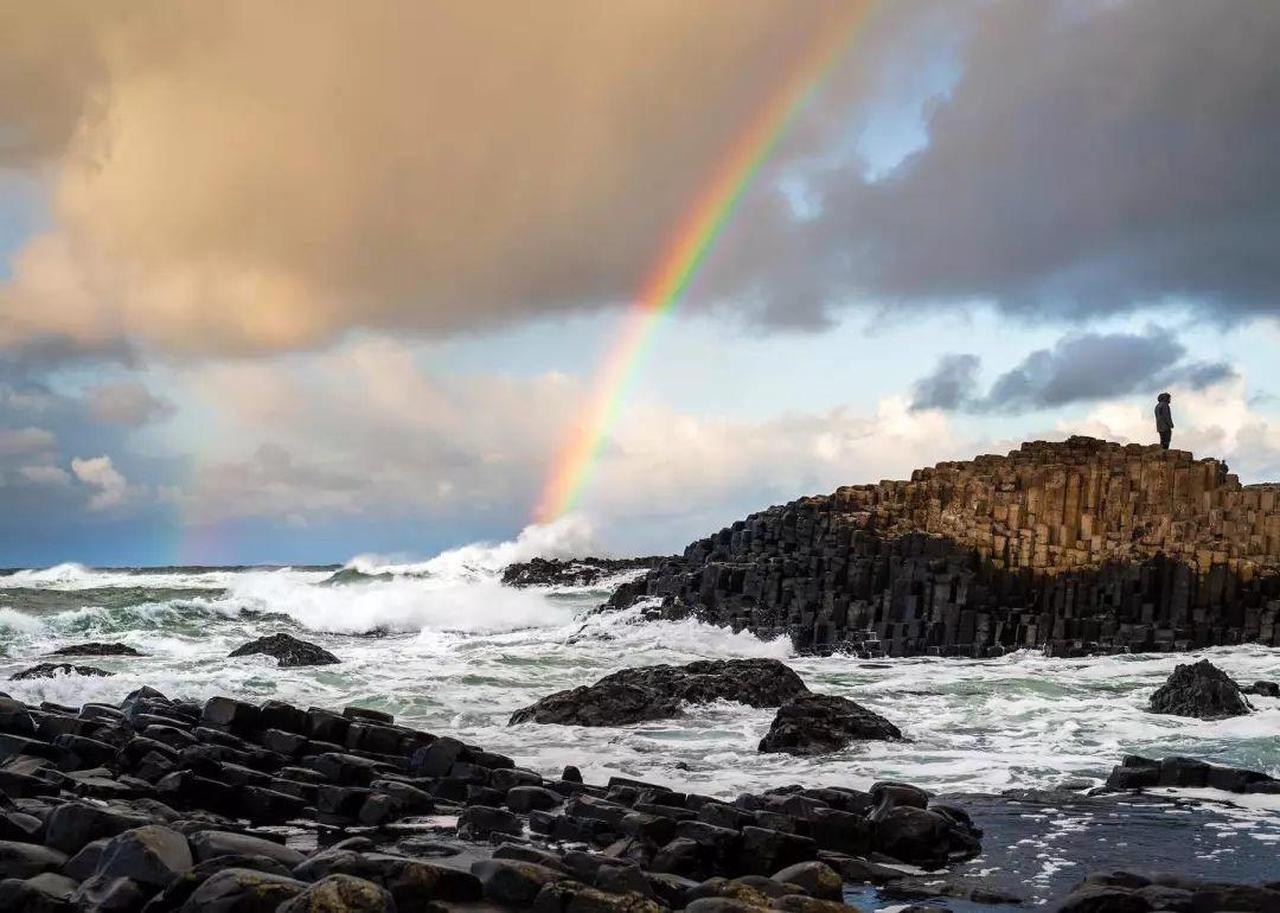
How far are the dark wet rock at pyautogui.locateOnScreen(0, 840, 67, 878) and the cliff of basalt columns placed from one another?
1045 inches

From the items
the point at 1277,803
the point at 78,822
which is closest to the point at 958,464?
the point at 1277,803

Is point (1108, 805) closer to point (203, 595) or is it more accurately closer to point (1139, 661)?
point (1139, 661)

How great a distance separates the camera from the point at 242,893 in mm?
7086

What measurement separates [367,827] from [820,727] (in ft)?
22.1

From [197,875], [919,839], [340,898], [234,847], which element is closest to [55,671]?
[234,847]

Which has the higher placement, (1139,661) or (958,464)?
(958,464)

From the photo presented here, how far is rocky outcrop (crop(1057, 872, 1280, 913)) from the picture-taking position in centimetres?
780

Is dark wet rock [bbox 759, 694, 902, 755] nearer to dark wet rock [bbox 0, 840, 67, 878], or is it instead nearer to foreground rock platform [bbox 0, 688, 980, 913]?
foreground rock platform [bbox 0, 688, 980, 913]

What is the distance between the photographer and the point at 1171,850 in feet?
33.8

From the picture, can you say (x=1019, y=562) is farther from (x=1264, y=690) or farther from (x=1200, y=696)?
(x=1200, y=696)

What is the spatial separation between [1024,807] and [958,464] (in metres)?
31.0

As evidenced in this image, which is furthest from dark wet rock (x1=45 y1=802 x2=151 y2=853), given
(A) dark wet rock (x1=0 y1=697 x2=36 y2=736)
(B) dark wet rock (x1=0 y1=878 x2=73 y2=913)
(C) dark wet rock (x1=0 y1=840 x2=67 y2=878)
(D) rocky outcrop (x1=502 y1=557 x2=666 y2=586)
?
(D) rocky outcrop (x1=502 y1=557 x2=666 y2=586)

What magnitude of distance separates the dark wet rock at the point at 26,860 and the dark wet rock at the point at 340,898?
2268mm

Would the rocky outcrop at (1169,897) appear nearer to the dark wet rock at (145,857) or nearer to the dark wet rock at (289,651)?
the dark wet rock at (145,857)
